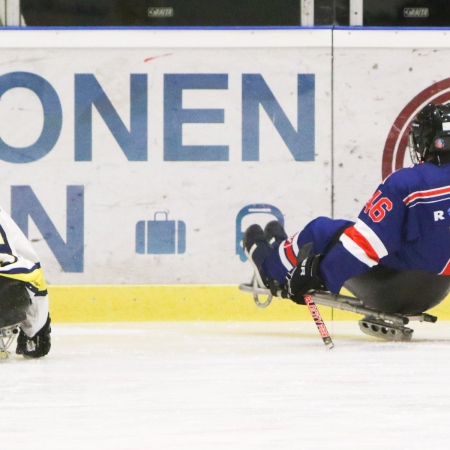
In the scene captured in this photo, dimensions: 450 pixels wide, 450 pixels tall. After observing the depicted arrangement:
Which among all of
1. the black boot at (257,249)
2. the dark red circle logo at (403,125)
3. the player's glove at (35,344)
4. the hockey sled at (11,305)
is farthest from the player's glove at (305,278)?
the dark red circle logo at (403,125)

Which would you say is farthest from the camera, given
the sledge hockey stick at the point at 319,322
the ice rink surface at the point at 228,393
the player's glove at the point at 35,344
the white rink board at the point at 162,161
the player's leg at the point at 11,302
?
the white rink board at the point at 162,161

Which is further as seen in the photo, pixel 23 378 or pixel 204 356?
pixel 204 356

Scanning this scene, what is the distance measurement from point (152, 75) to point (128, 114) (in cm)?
22

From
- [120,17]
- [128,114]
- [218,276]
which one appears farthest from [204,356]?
[120,17]

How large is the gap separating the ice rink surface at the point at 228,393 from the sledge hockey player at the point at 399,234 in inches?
9.8

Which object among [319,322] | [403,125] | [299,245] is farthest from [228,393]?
[403,125]

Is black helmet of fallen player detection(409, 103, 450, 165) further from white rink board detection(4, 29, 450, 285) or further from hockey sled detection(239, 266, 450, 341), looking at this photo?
white rink board detection(4, 29, 450, 285)

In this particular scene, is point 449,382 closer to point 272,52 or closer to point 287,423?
point 287,423

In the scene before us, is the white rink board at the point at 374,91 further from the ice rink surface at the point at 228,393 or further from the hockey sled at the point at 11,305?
the hockey sled at the point at 11,305

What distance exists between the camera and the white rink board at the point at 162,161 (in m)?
5.14

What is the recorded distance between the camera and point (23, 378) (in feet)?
9.69

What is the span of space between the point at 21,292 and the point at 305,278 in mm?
1090

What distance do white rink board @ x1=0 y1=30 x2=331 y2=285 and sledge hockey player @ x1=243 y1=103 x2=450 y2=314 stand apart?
1151mm

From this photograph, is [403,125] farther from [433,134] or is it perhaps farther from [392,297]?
[392,297]
